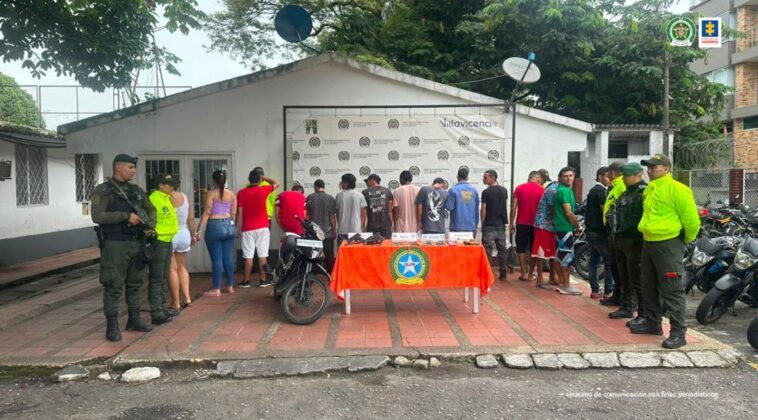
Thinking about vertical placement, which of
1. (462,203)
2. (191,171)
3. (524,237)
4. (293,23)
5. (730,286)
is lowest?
(730,286)

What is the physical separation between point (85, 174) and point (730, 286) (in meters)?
14.3

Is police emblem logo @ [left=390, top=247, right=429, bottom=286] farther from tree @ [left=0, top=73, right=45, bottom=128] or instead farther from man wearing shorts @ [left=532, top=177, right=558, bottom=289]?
tree @ [left=0, top=73, right=45, bottom=128]

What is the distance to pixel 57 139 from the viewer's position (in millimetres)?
11531

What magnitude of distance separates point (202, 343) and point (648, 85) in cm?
1417

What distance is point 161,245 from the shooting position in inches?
226

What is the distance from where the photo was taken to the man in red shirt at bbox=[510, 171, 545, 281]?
7797 mm

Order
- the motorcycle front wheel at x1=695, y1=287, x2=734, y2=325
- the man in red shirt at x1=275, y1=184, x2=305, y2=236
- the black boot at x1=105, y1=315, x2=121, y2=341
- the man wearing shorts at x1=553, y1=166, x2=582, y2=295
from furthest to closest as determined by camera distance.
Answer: the man in red shirt at x1=275, y1=184, x2=305, y2=236 < the man wearing shorts at x1=553, y1=166, x2=582, y2=295 < the motorcycle front wheel at x1=695, y1=287, x2=734, y2=325 < the black boot at x1=105, y1=315, x2=121, y2=341

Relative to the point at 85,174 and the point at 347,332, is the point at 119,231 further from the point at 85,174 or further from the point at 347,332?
the point at 85,174

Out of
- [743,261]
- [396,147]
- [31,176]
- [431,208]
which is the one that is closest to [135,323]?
[431,208]

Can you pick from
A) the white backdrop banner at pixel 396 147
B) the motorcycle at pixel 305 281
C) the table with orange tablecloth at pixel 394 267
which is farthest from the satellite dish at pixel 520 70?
the motorcycle at pixel 305 281

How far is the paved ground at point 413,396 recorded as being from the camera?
377cm

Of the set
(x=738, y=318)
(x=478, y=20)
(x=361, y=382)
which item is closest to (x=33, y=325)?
(x=361, y=382)

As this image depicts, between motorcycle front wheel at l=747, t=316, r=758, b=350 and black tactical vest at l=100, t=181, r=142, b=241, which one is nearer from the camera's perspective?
motorcycle front wheel at l=747, t=316, r=758, b=350

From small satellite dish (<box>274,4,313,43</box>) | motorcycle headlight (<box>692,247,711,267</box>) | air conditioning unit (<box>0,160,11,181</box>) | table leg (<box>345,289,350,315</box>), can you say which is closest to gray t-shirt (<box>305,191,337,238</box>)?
table leg (<box>345,289,350,315</box>)
